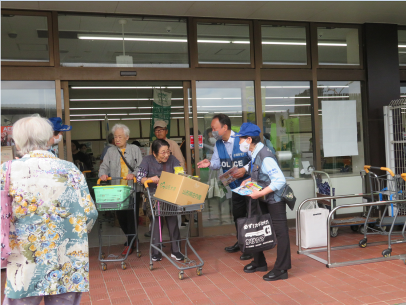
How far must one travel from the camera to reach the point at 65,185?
2.31 m

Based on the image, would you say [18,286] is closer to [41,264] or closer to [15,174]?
[41,264]

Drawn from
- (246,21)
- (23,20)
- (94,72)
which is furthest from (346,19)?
(23,20)

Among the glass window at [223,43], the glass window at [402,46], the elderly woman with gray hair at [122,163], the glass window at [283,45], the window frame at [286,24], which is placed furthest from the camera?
the glass window at [402,46]

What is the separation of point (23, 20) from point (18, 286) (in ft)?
14.7

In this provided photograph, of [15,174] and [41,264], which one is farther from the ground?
[15,174]

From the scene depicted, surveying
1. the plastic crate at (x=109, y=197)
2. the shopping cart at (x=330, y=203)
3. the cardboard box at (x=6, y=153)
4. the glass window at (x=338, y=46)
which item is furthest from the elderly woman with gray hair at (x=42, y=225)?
the glass window at (x=338, y=46)

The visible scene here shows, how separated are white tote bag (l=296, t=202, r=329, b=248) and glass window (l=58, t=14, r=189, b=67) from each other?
3.00 meters

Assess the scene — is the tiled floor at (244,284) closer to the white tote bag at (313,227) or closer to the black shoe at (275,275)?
the black shoe at (275,275)

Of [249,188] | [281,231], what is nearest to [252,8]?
[249,188]

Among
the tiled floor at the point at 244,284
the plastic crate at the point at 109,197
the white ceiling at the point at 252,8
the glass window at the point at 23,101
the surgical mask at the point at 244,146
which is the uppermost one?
the white ceiling at the point at 252,8

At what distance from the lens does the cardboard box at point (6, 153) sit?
5105 millimetres

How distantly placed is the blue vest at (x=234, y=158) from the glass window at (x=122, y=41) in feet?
5.94

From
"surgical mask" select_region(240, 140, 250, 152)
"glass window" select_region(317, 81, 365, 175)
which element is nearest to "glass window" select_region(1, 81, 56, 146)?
"surgical mask" select_region(240, 140, 250, 152)

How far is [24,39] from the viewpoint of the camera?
546 centimetres
